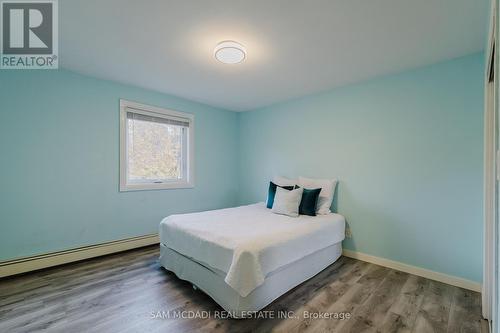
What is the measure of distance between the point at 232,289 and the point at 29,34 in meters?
2.87

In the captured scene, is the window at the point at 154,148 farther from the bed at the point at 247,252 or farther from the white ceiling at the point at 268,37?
the bed at the point at 247,252

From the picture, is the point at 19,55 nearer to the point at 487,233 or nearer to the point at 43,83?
the point at 43,83

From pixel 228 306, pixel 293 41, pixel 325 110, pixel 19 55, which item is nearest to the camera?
pixel 228 306

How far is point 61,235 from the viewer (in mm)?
2676

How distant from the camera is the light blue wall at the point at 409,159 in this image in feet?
7.31

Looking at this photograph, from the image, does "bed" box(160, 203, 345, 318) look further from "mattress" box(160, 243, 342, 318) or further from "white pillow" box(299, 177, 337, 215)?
"white pillow" box(299, 177, 337, 215)

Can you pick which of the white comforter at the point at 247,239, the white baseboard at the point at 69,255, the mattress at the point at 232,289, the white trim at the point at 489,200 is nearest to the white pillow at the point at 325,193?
the white comforter at the point at 247,239

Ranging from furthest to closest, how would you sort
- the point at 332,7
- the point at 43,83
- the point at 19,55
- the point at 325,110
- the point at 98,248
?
the point at 325,110, the point at 98,248, the point at 43,83, the point at 19,55, the point at 332,7

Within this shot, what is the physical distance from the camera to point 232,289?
1767 mm

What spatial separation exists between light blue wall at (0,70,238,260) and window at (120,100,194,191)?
4.1 inches

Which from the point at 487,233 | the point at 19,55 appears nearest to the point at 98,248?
the point at 19,55

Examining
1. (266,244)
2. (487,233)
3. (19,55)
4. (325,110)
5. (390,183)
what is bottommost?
(266,244)

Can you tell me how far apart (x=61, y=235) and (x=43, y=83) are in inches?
70.9

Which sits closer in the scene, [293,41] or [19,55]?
[293,41]
